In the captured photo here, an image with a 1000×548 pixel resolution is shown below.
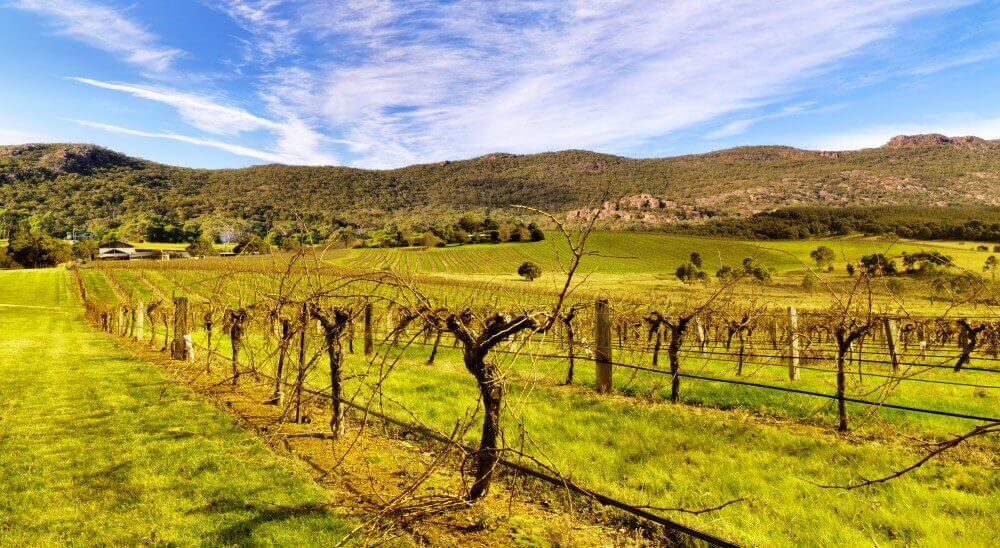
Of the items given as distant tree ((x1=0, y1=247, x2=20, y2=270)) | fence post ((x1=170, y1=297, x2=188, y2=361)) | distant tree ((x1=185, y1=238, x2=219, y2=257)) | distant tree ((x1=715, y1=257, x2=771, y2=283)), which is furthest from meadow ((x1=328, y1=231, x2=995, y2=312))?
distant tree ((x1=0, y1=247, x2=20, y2=270))

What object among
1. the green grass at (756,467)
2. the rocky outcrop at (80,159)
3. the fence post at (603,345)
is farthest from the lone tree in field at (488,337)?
the rocky outcrop at (80,159)

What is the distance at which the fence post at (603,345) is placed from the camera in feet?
31.4

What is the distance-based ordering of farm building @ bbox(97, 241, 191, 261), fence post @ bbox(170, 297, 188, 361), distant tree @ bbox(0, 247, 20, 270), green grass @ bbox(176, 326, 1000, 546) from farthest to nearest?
farm building @ bbox(97, 241, 191, 261) < distant tree @ bbox(0, 247, 20, 270) < fence post @ bbox(170, 297, 188, 361) < green grass @ bbox(176, 326, 1000, 546)

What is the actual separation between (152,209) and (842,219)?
171918 mm

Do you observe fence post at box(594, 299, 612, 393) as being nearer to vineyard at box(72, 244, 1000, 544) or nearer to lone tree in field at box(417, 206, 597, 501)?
vineyard at box(72, 244, 1000, 544)

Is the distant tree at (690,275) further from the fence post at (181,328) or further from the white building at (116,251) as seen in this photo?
the white building at (116,251)

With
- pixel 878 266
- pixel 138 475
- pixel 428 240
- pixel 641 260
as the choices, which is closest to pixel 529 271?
pixel 641 260

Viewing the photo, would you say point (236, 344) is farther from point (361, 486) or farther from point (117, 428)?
point (361, 486)

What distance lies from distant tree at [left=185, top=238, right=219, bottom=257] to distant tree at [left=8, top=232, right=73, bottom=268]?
64.0 ft

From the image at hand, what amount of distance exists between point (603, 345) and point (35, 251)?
102 meters

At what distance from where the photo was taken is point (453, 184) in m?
171

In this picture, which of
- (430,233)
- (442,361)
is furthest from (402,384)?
(430,233)

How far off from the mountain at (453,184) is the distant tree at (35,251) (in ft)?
109

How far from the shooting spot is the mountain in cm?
13550
